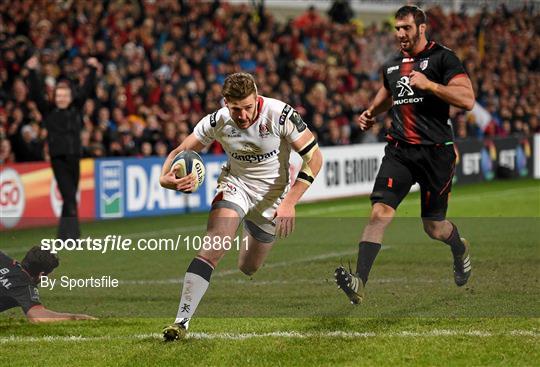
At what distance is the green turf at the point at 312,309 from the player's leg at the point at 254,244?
40 centimetres

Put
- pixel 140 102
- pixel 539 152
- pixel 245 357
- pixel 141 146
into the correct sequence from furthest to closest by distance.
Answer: pixel 539 152, pixel 140 102, pixel 141 146, pixel 245 357

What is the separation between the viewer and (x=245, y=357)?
6742 mm

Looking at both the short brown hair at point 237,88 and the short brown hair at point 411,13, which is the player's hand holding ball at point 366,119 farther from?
the short brown hair at point 237,88

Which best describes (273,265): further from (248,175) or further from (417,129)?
(248,175)

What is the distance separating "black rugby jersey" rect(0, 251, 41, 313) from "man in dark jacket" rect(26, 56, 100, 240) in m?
5.12

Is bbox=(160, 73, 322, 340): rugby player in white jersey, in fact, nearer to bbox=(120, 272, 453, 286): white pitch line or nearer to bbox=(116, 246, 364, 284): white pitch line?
bbox=(120, 272, 453, 286): white pitch line

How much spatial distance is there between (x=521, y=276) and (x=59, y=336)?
14.1 feet

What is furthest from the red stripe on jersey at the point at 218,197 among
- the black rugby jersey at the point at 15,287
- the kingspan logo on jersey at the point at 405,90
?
the kingspan logo on jersey at the point at 405,90

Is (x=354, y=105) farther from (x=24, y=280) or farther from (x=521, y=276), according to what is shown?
(x=24, y=280)

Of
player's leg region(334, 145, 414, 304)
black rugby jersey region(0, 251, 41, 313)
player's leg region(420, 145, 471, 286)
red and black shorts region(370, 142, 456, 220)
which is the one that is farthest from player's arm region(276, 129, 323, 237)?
black rugby jersey region(0, 251, 41, 313)

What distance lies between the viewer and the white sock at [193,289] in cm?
727

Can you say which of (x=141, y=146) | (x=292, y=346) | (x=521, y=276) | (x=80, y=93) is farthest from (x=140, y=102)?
(x=292, y=346)

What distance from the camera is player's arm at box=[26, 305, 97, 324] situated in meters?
8.15

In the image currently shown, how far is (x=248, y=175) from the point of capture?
816cm
